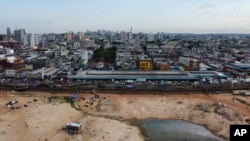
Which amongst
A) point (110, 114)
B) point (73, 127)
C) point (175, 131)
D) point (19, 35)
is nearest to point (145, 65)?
point (110, 114)

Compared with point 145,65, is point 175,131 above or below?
below

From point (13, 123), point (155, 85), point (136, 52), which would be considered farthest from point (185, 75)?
point (136, 52)

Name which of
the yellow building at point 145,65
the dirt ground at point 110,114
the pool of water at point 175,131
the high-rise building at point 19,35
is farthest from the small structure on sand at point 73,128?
the high-rise building at point 19,35

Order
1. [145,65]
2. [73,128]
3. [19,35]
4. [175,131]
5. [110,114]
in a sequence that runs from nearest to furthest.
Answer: [73,128] → [175,131] → [110,114] → [145,65] → [19,35]

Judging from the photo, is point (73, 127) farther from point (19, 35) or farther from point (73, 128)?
point (19, 35)

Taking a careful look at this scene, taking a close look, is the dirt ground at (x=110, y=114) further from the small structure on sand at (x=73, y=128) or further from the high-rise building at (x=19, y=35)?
the high-rise building at (x=19, y=35)

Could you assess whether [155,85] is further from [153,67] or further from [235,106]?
[153,67]
